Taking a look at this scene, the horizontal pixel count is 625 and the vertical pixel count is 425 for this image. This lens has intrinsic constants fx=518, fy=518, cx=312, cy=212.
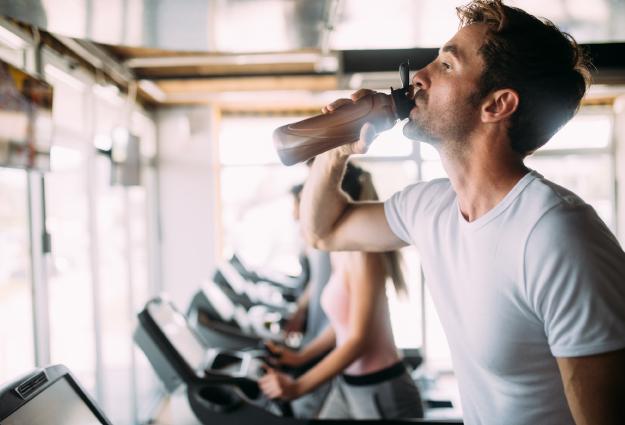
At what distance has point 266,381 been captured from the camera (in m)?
1.86

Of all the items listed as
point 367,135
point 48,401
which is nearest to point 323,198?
point 367,135

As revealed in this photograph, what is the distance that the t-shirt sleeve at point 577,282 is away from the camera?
82 cm

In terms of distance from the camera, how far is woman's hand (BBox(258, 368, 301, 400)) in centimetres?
184

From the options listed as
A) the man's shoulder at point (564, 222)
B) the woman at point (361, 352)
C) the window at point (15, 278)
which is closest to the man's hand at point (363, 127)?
the man's shoulder at point (564, 222)

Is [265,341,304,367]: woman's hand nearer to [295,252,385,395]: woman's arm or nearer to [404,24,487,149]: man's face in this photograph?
[295,252,385,395]: woman's arm

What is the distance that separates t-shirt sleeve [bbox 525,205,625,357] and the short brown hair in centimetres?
30

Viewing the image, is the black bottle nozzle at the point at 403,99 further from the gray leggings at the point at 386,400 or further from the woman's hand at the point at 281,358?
the woman's hand at the point at 281,358

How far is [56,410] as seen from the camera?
112 cm

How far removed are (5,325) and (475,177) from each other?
2386 millimetres

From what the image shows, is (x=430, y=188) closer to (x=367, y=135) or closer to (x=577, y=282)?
(x=367, y=135)

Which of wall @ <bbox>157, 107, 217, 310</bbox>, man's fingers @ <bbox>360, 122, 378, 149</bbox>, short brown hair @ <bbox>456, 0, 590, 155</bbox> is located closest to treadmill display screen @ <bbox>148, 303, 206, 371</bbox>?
man's fingers @ <bbox>360, 122, 378, 149</bbox>

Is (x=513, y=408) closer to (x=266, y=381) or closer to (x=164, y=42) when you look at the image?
(x=266, y=381)

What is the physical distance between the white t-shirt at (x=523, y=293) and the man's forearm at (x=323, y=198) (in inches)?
10.8

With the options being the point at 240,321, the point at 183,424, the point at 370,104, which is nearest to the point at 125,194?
the point at 240,321
